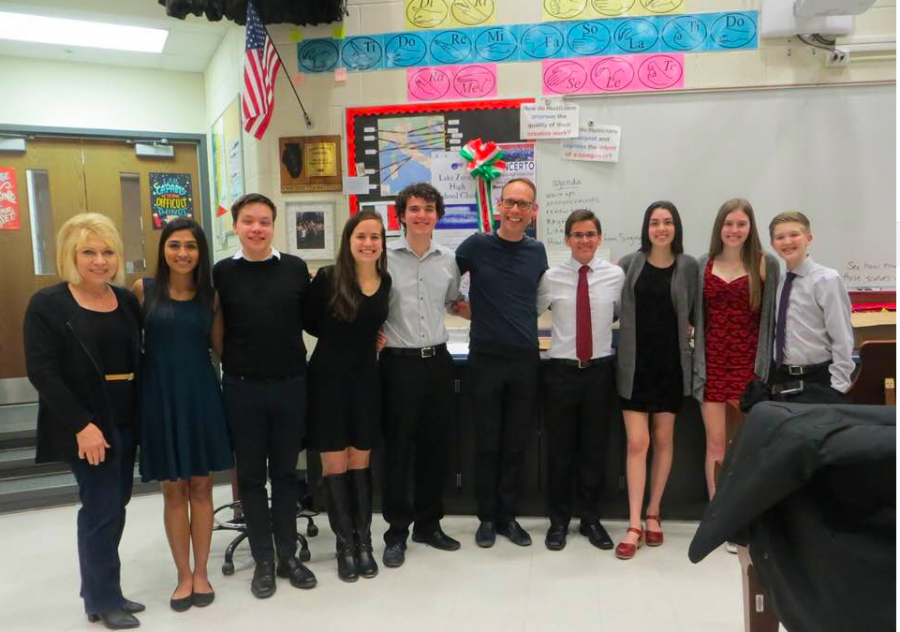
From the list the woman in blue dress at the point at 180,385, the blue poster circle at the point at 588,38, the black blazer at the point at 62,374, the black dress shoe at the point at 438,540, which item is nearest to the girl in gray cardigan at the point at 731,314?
the black dress shoe at the point at 438,540

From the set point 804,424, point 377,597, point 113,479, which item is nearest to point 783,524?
point 804,424

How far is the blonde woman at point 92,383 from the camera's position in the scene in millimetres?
2168

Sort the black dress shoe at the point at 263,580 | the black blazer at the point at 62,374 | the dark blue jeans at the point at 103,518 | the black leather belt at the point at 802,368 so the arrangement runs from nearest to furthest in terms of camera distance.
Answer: the black blazer at the point at 62,374 → the dark blue jeans at the point at 103,518 → the black dress shoe at the point at 263,580 → the black leather belt at the point at 802,368

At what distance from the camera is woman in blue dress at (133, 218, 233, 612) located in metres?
2.31

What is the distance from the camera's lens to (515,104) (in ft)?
11.9

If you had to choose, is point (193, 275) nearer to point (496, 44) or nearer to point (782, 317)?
point (496, 44)

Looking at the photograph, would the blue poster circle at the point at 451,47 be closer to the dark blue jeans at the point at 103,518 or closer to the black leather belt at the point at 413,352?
the black leather belt at the point at 413,352

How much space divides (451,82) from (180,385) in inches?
91.5

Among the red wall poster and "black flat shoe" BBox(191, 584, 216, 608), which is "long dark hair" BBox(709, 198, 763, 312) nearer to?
"black flat shoe" BBox(191, 584, 216, 608)

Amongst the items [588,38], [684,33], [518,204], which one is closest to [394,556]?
[518,204]

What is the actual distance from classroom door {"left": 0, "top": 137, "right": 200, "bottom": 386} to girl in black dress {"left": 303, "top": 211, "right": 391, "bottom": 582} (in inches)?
94.1

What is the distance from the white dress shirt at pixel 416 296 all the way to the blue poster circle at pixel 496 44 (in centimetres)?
144

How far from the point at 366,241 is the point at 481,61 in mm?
1668

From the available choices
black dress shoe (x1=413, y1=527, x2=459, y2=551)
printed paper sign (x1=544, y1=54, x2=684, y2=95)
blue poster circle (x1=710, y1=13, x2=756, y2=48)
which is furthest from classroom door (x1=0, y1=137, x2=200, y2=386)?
blue poster circle (x1=710, y1=13, x2=756, y2=48)
